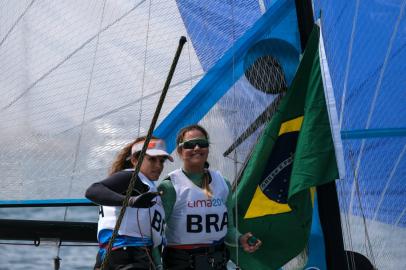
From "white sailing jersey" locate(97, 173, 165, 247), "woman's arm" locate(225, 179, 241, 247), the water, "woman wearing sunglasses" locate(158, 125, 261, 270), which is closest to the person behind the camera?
"white sailing jersey" locate(97, 173, 165, 247)

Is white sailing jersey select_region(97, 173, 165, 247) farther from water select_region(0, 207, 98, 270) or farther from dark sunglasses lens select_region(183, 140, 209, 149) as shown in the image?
water select_region(0, 207, 98, 270)

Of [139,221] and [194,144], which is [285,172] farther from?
[139,221]

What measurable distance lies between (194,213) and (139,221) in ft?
0.64

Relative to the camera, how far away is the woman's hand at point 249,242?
2953mm

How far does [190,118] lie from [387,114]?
72cm

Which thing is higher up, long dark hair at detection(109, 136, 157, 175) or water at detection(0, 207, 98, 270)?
water at detection(0, 207, 98, 270)

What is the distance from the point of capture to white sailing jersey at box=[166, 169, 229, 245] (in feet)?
9.26

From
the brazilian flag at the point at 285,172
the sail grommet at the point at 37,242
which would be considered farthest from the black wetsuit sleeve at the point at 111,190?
the sail grommet at the point at 37,242

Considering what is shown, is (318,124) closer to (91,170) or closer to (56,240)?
(91,170)

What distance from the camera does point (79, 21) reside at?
4.06m

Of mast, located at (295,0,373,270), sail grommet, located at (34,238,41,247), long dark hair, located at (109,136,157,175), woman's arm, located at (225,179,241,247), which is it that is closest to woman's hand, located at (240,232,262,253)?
woman's arm, located at (225,179,241,247)

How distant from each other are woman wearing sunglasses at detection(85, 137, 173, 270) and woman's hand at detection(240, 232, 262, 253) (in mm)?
308

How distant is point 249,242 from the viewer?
296 cm

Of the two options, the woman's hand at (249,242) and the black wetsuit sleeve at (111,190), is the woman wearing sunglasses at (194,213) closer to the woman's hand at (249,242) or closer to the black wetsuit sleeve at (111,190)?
the woman's hand at (249,242)
